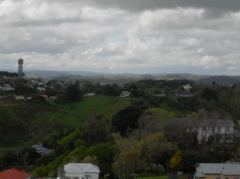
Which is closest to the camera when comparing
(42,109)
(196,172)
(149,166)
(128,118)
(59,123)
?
(196,172)

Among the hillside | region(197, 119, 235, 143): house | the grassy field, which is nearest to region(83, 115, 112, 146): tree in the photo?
Answer: region(197, 119, 235, 143): house

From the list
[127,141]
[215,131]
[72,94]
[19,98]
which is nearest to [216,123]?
[215,131]

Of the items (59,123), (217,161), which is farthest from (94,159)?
(59,123)

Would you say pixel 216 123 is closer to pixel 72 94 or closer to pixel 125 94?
pixel 72 94

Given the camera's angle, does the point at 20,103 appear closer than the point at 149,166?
No

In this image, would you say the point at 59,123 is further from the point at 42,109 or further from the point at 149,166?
the point at 149,166

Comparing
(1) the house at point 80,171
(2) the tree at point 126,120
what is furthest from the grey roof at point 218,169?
(2) the tree at point 126,120
